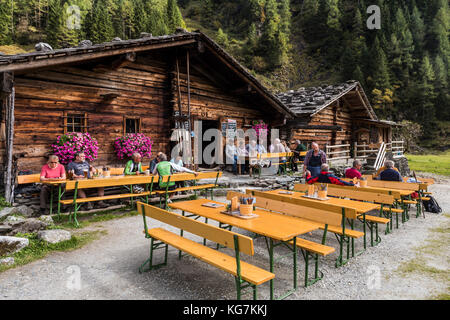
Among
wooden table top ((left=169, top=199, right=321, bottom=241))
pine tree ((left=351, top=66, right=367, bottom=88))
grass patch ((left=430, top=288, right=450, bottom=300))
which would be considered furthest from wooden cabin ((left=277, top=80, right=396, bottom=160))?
pine tree ((left=351, top=66, right=367, bottom=88))

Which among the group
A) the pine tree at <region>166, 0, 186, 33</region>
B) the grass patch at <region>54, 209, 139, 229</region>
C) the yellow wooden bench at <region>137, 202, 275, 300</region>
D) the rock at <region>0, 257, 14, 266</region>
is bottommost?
the grass patch at <region>54, 209, 139, 229</region>

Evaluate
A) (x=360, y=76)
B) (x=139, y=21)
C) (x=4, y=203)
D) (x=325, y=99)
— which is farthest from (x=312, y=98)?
(x=139, y=21)

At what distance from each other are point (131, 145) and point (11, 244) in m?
4.78

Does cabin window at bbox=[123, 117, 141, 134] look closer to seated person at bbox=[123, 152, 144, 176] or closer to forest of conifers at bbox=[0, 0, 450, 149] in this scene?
seated person at bbox=[123, 152, 144, 176]

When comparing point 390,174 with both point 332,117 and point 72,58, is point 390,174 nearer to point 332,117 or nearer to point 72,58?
point 72,58

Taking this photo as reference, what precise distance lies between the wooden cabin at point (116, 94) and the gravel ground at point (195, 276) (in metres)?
3.68

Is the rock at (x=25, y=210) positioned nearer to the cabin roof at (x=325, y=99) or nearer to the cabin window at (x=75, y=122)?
the cabin window at (x=75, y=122)

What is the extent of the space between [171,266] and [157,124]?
6409mm

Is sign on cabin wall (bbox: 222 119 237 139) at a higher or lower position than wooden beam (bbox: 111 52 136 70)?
lower

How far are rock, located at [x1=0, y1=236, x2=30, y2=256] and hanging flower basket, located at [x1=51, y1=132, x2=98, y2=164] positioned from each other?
3.45m

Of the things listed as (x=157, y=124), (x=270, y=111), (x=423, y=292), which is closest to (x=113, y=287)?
(x=423, y=292)

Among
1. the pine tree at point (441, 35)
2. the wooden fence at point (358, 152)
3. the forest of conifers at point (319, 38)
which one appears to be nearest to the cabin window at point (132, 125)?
the wooden fence at point (358, 152)

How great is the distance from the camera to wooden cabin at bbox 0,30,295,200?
6.73m

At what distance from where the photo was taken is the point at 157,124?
31.5 ft
